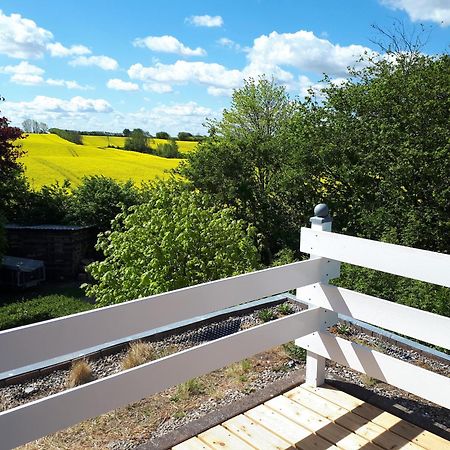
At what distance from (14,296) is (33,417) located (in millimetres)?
8365

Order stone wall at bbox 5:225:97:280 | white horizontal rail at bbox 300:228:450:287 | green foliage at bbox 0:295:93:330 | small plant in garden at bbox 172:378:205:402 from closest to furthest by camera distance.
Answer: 1. white horizontal rail at bbox 300:228:450:287
2. small plant in garden at bbox 172:378:205:402
3. green foliage at bbox 0:295:93:330
4. stone wall at bbox 5:225:97:280

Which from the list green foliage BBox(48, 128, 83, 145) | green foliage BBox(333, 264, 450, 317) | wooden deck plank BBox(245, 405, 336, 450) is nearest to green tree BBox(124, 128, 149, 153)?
green foliage BBox(48, 128, 83, 145)

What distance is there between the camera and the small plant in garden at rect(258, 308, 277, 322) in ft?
13.8

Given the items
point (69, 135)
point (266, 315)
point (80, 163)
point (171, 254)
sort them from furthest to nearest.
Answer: point (69, 135) < point (80, 163) < point (171, 254) < point (266, 315)

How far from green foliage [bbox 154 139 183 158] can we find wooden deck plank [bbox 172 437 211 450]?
24.6m

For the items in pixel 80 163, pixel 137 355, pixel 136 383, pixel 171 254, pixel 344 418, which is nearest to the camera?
pixel 136 383

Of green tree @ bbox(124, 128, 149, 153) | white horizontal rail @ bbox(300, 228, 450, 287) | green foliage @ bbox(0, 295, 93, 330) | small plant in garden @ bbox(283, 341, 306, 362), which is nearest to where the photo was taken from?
white horizontal rail @ bbox(300, 228, 450, 287)

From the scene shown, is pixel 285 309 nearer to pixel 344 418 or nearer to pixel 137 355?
pixel 137 355

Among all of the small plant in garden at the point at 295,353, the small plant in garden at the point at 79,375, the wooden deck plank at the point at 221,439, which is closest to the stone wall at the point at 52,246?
the small plant in garden at the point at 79,375

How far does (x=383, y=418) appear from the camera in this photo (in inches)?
100

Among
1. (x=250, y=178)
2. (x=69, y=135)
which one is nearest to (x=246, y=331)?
(x=250, y=178)

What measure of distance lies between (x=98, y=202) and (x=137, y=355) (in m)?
8.57

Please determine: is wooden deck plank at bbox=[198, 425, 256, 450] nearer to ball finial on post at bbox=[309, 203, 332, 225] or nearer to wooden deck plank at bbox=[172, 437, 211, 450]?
wooden deck plank at bbox=[172, 437, 211, 450]

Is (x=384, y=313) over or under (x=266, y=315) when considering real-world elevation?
over
